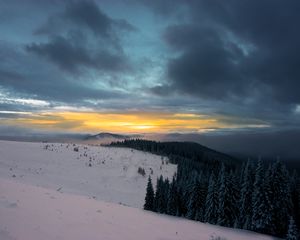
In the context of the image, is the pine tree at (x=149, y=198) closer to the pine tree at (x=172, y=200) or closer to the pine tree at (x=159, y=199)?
the pine tree at (x=159, y=199)

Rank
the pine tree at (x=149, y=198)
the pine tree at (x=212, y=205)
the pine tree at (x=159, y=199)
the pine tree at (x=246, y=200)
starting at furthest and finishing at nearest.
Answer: the pine tree at (x=159, y=199)
the pine tree at (x=149, y=198)
the pine tree at (x=212, y=205)
the pine tree at (x=246, y=200)

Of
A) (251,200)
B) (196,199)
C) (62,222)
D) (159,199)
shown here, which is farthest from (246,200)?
(62,222)

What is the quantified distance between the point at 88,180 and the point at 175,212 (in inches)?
827

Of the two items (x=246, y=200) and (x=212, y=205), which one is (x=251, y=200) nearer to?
(x=246, y=200)

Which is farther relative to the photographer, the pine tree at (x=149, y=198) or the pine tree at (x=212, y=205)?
the pine tree at (x=149, y=198)

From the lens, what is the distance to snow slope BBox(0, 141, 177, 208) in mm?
61688

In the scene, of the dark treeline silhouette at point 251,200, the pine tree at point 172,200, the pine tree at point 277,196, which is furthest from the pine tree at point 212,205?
the pine tree at point 172,200

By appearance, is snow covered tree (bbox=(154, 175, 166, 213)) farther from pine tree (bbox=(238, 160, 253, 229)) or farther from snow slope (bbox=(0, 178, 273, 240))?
snow slope (bbox=(0, 178, 273, 240))

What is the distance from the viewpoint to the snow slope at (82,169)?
202ft

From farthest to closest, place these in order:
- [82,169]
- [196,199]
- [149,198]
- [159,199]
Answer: [82,169] < [159,199] < [149,198] < [196,199]

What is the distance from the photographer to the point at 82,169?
78.1 m

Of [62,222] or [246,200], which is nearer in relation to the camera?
[62,222]

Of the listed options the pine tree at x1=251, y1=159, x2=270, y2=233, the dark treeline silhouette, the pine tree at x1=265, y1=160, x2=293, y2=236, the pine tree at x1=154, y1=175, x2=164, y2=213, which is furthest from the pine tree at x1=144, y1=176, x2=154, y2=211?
the pine tree at x1=265, y1=160, x2=293, y2=236

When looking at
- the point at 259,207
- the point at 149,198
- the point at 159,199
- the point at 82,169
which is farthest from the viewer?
the point at 82,169
